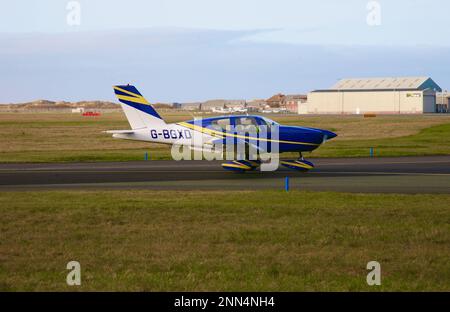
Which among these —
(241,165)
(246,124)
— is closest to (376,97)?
(241,165)

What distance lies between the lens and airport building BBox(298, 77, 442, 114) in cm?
11925

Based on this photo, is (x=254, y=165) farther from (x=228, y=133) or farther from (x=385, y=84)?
(x=385, y=84)

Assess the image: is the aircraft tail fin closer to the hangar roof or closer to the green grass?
the green grass

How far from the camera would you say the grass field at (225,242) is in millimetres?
8852

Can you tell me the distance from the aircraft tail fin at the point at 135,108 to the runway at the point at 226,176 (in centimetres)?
195

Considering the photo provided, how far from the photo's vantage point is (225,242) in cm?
1146

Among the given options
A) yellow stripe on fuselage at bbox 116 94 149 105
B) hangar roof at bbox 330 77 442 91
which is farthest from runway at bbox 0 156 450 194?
hangar roof at bbox 330 77 442 91

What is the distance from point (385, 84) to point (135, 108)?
351 ft

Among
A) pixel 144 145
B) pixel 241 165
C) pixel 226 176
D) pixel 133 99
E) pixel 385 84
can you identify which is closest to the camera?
pixel 226 176

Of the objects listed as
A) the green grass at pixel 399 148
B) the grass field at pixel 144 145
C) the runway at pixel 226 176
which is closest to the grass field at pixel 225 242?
the runway at pixel 226 176

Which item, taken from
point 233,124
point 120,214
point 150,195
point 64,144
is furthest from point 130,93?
point 64,144

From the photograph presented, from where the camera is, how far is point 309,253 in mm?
10500
